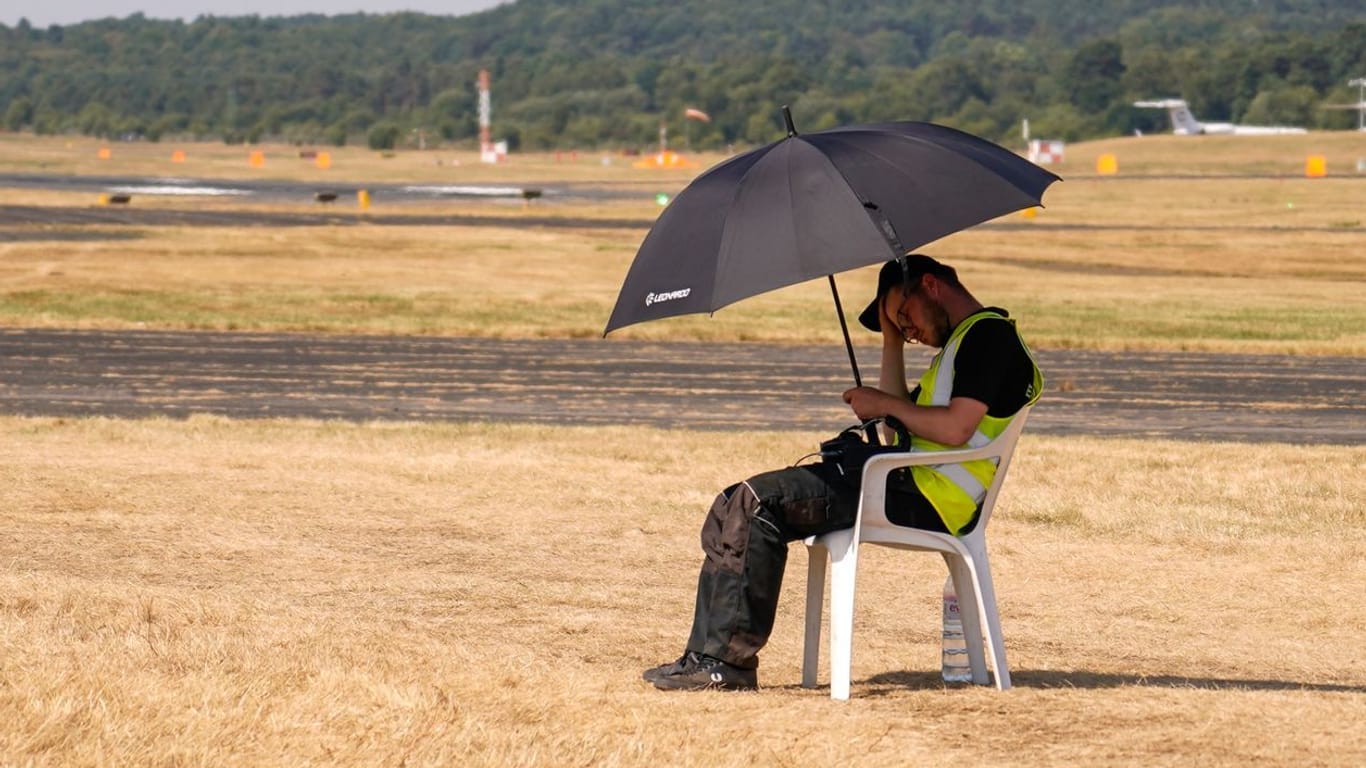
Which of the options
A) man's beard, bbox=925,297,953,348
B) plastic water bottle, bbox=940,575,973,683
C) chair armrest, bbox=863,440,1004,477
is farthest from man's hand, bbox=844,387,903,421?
plastic water bottle, bbox=940,575,973,683

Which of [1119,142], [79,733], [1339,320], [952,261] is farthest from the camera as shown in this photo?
[1119,142]

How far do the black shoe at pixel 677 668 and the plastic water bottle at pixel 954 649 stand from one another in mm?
1016

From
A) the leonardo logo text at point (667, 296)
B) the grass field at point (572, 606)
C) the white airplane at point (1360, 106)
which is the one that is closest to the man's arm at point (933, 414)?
the leonardo logo text at point (667, 296)

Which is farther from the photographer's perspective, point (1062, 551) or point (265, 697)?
point (1062, 551)

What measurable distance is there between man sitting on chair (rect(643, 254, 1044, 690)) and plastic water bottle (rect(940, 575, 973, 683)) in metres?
0.49

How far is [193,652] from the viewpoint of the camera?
7.22 metres

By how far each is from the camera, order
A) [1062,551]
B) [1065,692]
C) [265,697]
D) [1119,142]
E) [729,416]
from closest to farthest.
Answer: [265,697]
[1065,692]
[1062,551]
[729,416]
[1119,142]

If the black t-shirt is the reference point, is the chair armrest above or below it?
below

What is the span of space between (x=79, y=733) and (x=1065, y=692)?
340cm

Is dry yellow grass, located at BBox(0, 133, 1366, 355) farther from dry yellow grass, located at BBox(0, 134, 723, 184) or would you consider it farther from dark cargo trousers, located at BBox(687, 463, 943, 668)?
dry yellow grass, located at BBox(0, 134, 723, 184)

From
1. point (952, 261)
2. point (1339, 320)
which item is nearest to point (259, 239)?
point (952, 261)

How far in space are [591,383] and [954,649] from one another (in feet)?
44.6

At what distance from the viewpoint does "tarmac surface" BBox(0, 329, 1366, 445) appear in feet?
58.4

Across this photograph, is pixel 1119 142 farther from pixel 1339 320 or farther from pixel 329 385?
pixel 329 385
